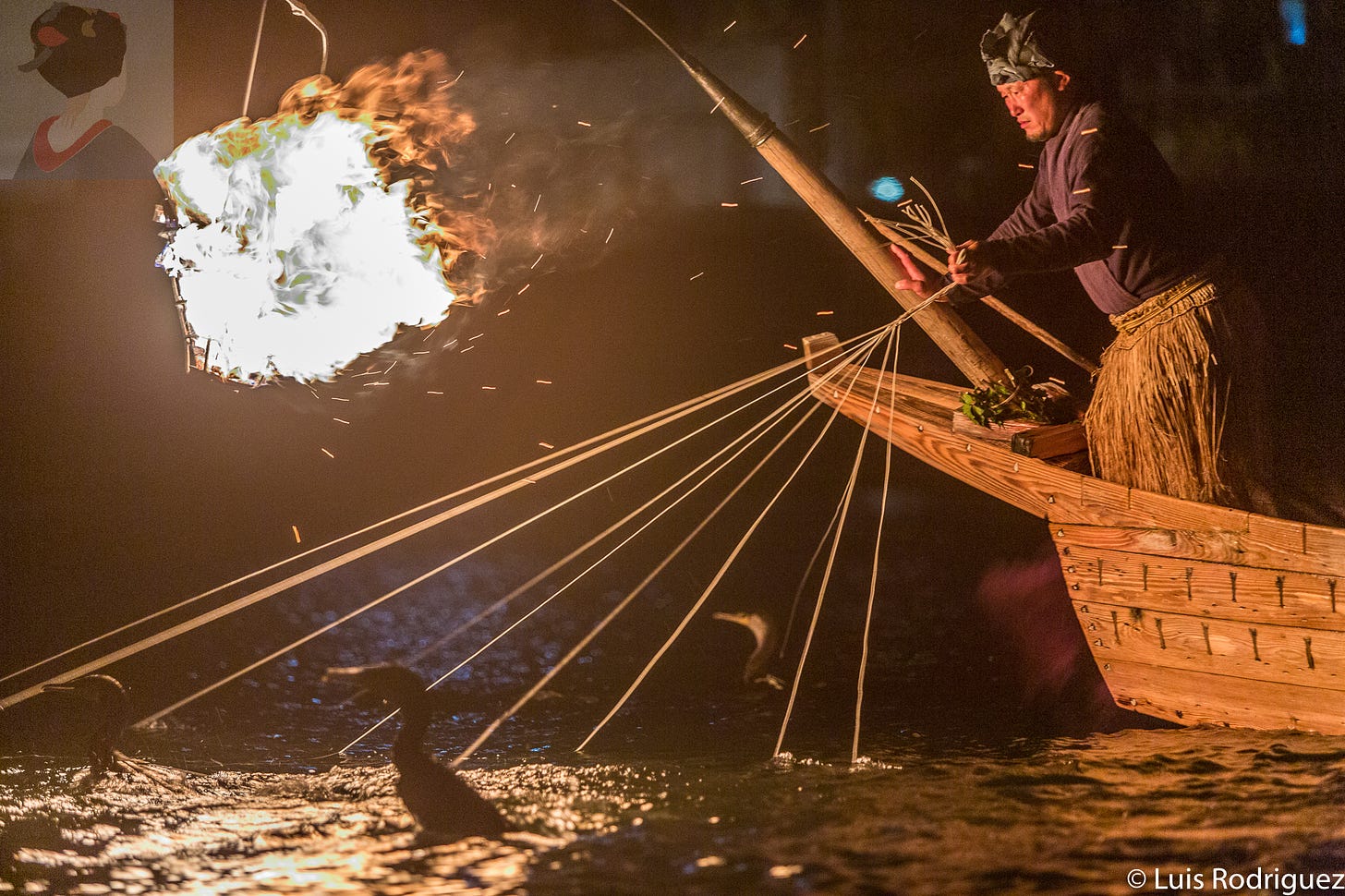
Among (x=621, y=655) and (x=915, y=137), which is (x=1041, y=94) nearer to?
(x=915, y=137)

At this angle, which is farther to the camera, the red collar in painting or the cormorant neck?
the red collar in painting

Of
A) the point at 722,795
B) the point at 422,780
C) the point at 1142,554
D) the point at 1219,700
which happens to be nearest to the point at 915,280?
the point at 1142,554

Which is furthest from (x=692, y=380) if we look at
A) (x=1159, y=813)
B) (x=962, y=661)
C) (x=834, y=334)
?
(x=1159, y=813)

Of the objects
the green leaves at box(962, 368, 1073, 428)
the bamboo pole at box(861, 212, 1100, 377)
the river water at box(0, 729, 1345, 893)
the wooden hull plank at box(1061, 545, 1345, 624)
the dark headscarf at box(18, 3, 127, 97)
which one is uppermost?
the dark headscarf at box(18, 3, 127, 97)

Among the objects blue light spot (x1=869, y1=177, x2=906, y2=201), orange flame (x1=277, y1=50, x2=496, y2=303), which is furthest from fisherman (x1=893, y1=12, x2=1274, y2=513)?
orange flame (x1=277, y1=50, x2=496, y2=303)

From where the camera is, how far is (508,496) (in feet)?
11.7

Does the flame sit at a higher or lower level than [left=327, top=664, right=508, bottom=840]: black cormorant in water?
higher

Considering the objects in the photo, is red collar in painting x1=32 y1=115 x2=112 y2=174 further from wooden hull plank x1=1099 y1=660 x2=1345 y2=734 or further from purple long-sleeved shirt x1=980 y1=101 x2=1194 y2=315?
wooden hull plank x1=1099 y1=660 x2=1345 y2=734

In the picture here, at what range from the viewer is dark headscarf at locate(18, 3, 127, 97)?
326cm

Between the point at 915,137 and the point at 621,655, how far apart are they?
2088mm

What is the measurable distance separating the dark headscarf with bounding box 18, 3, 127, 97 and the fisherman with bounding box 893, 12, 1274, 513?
2.99 meters

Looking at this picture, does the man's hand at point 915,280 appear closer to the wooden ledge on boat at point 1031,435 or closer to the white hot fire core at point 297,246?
the wooden ledge on boat at point 1031,435

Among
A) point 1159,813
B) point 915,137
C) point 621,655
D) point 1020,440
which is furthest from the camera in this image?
point 621,655

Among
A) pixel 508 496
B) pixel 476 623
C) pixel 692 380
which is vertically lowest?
pixel 476 623
